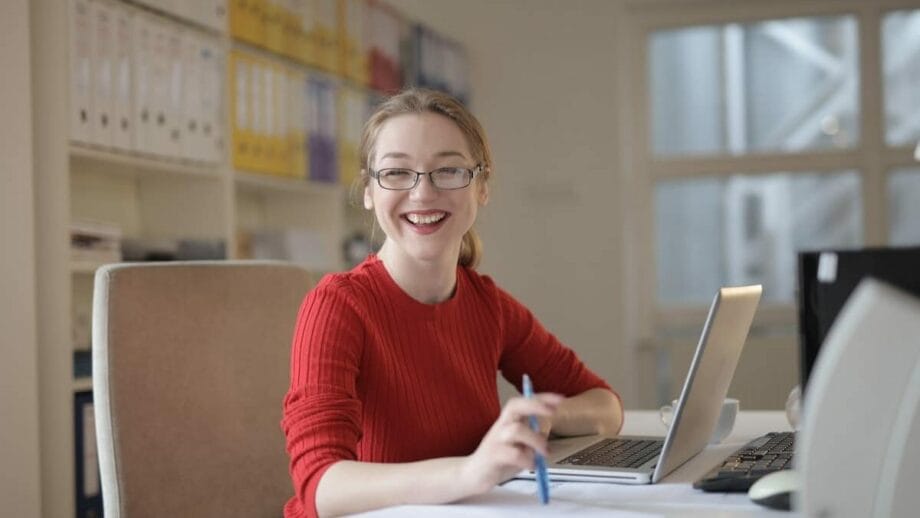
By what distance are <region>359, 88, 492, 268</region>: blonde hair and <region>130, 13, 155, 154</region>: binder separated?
4.73 feet

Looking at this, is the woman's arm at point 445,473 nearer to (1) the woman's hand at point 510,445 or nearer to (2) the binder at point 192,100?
(1) the woman's hand at point 510,445

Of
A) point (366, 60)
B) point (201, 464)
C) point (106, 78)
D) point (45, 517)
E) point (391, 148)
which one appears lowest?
point (45, 517)

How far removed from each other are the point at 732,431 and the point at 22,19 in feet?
6.07

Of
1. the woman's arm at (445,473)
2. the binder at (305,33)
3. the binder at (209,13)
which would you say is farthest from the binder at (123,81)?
the woman's arm at (445,473)

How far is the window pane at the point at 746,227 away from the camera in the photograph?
17.9 feet

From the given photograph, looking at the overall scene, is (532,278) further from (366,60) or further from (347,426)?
(347,426)

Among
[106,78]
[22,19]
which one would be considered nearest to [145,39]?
[106,78]

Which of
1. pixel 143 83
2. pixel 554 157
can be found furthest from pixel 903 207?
pixel 143 83

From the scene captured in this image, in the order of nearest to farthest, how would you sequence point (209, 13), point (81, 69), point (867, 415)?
point (867, 415) → point (81, 69) → point (209, 13)

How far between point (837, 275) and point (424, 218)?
0.68 meters

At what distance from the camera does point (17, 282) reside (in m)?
2.52

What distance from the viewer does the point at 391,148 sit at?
5.25 feet

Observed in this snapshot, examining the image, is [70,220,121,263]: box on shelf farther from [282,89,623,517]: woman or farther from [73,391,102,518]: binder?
[282,89,623,517]: woman

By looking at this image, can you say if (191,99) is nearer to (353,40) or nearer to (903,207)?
(353,40)
